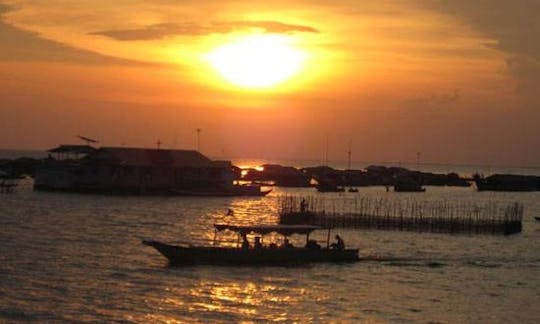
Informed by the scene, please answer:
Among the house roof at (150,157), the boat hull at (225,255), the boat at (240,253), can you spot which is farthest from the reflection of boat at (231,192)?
the boat hull at (225,255)

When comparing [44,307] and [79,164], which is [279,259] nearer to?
[44,307]

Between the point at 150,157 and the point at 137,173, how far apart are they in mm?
2427

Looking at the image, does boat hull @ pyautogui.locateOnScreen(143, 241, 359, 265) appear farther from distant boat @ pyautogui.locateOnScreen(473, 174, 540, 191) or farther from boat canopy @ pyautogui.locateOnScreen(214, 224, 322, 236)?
distant boat @ pyautogui.locateOnScreen(473, 174, 540, 191)

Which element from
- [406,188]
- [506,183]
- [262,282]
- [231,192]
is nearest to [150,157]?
[231,192]

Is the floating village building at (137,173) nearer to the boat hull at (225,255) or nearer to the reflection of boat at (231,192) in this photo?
the reflection of boat at (231,192)

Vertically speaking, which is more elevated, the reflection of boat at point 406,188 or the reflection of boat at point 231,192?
the reflection of boat at point 406,188

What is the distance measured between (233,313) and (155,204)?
2167 inches

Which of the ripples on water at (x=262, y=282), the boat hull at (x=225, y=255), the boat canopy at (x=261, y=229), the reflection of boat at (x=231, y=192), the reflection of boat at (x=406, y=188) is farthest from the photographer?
the reflection of boat at (x=406, y=188)

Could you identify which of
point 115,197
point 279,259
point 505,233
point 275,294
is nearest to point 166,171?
point 115,197

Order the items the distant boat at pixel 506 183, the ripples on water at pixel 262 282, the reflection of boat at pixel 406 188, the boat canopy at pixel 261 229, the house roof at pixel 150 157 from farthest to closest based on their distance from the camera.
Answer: the distant boat at pixel 506 183, the reflection of boat at pixel 406 188, the house roof at pixel 150 157, the boat canopy at pixel 261 229, the ripples on water at pixel 262 282

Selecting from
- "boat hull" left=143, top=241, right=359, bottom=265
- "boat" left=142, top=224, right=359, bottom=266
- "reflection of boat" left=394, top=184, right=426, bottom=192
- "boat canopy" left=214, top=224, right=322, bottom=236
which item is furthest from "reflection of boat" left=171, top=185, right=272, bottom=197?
"boat hull" left=143, top=241, right=359, bottom=265

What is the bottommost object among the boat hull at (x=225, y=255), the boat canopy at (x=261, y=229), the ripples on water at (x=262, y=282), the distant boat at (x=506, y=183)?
the ripples on water at (x=262, y=282)

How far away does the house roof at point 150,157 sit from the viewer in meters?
93.1

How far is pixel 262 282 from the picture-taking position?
114ft
